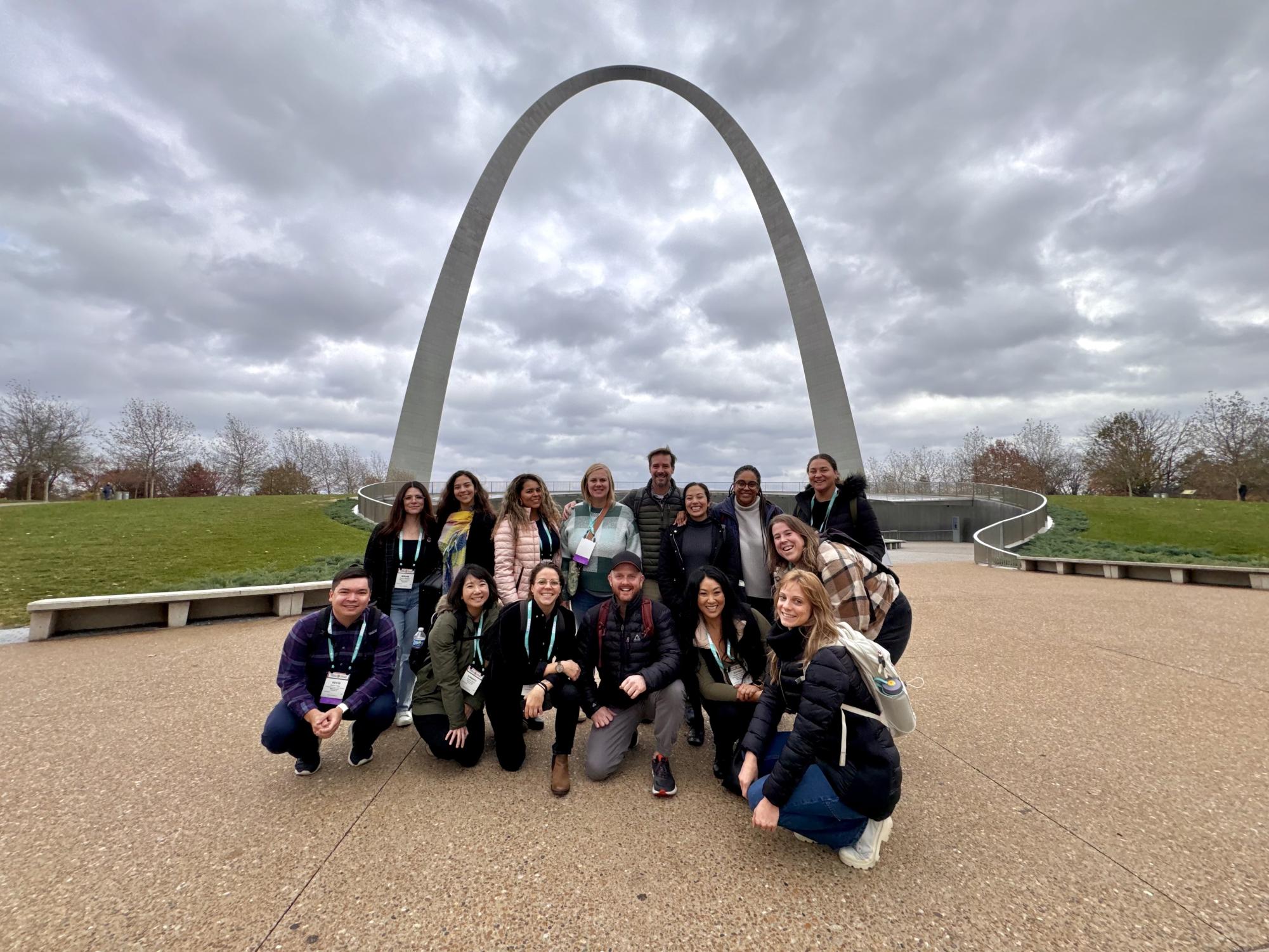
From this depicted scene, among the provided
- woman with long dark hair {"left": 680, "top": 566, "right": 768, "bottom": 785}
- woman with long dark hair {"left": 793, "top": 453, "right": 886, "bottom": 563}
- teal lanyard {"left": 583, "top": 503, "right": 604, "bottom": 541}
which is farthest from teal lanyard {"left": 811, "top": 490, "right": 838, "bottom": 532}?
teal lanyard {"left": 583, "top": 503, "right": 604, "bottom": 541}

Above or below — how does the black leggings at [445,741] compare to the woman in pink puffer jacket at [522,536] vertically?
below

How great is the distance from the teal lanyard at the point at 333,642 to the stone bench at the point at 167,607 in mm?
4954

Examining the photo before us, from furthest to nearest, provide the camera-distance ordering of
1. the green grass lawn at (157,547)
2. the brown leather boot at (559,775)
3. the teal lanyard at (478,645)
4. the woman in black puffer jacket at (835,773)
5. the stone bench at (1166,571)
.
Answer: the stone bench at (1166,571)
the green grass lawn at (157,547)
the teal lanyard at (478,645)
the brown leather boot at (559,775)
the woman in black puffer jacket at (835,773)

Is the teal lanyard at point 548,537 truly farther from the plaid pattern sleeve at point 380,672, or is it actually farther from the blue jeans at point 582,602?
the plaid pattern sleeve at point 380,672

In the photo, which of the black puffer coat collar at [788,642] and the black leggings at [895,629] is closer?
the black puffer coat collar at [788,642]

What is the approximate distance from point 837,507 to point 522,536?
2060 mm

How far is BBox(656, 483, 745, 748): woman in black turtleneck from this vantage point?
11.6 feet

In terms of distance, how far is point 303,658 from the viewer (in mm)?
2947

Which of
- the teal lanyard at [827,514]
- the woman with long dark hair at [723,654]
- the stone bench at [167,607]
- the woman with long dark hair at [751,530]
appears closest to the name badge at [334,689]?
the woman with long dark hair at [723,654]

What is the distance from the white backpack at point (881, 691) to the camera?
208 centimetres

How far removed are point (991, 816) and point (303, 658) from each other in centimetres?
344

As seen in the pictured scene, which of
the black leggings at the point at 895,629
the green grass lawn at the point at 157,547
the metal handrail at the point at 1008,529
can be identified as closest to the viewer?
the black leggings at the point at 895,629

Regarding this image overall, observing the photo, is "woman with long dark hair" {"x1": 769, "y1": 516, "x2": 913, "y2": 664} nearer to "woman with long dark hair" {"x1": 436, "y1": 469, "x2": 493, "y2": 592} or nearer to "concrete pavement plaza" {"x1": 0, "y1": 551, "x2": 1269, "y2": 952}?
"concrete pavement plaza" {"x1": 0, "y1": 551, "x2": 1269, "y2": 952}

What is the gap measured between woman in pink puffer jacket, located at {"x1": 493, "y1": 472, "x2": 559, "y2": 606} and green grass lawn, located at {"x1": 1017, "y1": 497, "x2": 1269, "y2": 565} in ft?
42.0
